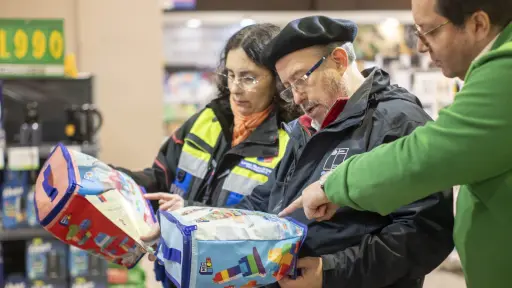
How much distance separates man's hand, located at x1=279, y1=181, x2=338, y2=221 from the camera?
169 cm

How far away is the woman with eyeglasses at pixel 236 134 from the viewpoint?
8.09 feet

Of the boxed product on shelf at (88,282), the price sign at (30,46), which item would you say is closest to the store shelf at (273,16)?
the price sign at (30,46)

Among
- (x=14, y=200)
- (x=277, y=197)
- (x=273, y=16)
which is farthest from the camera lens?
(x=273, y=16)

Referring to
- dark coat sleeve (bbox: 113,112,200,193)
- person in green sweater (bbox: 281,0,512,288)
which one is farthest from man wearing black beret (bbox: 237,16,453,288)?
dark coat sleeve (bbox: 113,112,200,193)

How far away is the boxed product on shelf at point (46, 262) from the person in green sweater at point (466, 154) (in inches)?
122

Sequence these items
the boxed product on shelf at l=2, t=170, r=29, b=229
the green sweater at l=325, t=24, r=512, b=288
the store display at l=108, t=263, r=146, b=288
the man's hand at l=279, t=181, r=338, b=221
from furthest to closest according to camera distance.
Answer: the store display at l=108, t=263, r=146, b=288 → the boxed product on shelf at l=2, t=170, r=29, b=229 → the man's hand at l=279, t=181, r=338, b=221 → the green sweater at l=325, t=24, r=512, b=288

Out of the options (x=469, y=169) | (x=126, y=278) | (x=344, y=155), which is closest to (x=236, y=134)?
(x=344, y=155)

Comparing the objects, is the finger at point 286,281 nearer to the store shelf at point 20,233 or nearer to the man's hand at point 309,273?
the man's hand at point 309,273

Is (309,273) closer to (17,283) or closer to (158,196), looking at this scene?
(158,196)

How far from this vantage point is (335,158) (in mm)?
1872

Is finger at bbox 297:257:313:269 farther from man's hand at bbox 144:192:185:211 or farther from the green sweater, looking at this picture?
man's hand at bbox 144:192:185:211

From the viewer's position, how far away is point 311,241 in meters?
1.88

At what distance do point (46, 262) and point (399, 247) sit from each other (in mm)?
3154

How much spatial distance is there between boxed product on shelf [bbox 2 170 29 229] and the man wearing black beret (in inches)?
106
